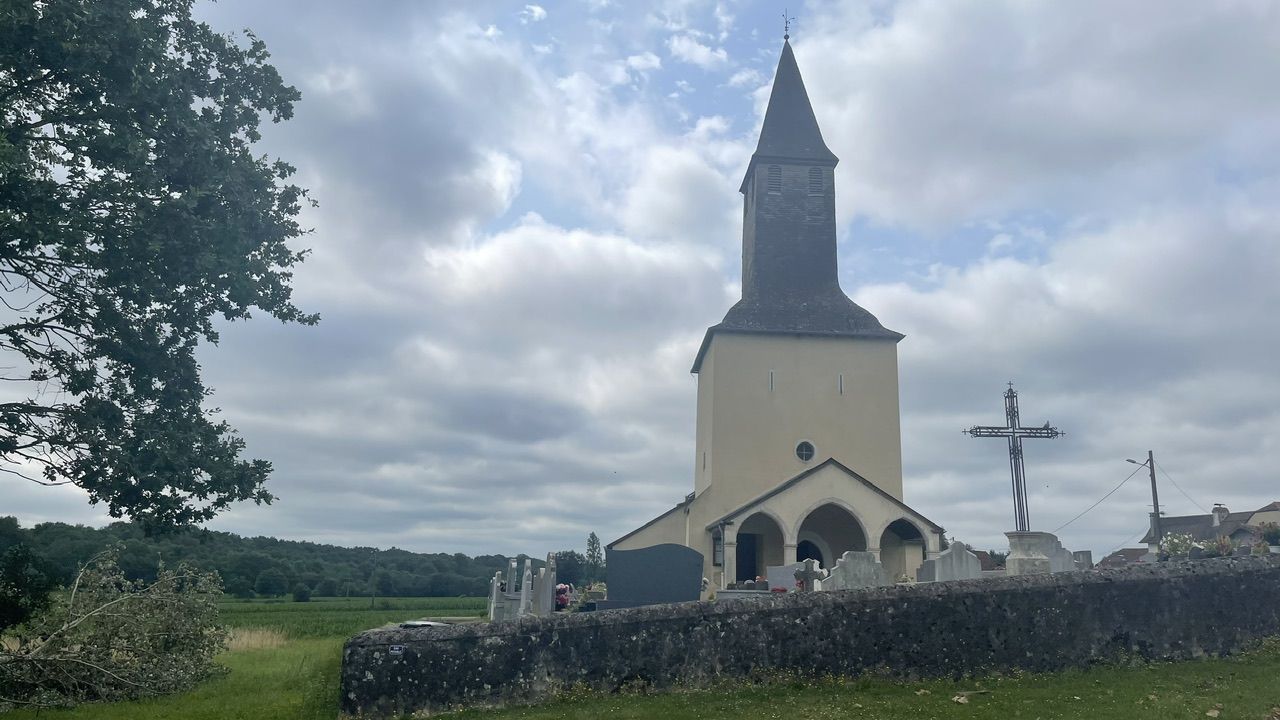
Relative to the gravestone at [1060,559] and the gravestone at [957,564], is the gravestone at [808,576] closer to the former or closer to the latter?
the gravestone at [957,564]

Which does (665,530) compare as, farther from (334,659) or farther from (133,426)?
(133,426)

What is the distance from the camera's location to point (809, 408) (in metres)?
29.3

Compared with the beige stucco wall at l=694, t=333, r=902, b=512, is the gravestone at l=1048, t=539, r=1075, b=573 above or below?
below

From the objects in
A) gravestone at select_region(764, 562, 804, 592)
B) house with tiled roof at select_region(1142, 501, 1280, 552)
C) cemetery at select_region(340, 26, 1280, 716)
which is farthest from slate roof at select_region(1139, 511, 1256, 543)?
gravestone at select_region(764, 562, 804, 592)

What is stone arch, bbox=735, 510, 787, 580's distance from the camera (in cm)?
2791

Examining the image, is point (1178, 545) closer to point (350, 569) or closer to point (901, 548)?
point (901, 548)

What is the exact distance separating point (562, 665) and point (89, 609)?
7.10m

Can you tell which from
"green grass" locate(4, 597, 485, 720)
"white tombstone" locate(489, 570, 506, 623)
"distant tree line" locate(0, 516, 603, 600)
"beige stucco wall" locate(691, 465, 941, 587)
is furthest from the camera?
"distant tree line" locate(0, 516, 603, 600)

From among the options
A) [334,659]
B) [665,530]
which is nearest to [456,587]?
[665,530]

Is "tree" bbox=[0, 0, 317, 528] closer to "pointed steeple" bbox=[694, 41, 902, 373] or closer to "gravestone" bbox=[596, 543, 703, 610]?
"gravestone" bbox=[596, 543, 703, 610]

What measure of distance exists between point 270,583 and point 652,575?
131 ft

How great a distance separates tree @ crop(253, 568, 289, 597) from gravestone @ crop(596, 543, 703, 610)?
3875cm

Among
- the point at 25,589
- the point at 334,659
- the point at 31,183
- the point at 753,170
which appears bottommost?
the point at 334,659

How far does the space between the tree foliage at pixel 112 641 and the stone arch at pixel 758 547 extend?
16.3 meters
